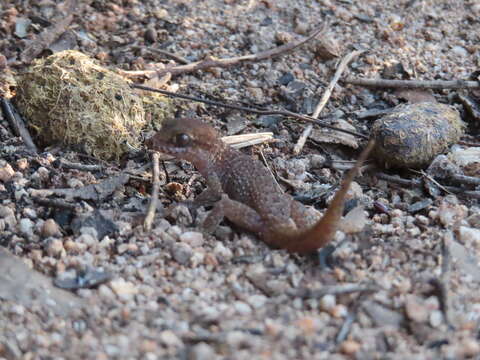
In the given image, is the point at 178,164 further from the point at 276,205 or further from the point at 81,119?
the point at 276,205

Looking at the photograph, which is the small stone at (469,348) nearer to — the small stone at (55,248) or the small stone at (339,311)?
the small stone at (339,311)

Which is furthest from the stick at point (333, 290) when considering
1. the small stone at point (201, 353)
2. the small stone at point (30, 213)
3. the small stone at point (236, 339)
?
the small stone at point (30, 213)

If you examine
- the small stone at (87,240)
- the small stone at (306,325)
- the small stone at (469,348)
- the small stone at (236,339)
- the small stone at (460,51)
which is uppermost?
the small stone at (469,348)

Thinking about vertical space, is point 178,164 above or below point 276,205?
below

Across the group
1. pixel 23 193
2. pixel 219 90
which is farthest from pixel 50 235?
pixel 219 90

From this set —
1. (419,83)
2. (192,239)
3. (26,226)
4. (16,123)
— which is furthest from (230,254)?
(419,83)

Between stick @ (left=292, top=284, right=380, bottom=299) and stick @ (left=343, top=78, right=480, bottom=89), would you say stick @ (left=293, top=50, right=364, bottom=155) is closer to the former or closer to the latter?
stick @ (left=343, top=78, right=480, bottom=89)
